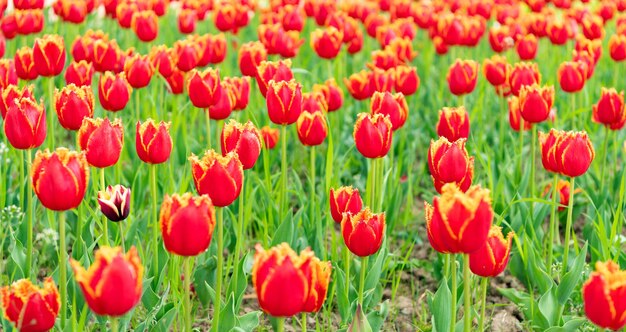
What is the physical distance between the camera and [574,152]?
132 inches

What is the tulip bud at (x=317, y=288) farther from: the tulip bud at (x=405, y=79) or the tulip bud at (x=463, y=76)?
the tulip bud at (x=405, y=79)

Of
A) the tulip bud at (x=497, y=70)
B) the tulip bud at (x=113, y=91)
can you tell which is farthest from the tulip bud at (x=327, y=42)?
the tulip bud at (x=113, y=91)

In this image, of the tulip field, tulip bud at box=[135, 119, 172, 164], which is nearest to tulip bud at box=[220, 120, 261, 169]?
the tulip field

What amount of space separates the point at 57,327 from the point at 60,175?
93 centimetres

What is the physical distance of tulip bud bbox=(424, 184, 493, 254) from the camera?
2.28 meters

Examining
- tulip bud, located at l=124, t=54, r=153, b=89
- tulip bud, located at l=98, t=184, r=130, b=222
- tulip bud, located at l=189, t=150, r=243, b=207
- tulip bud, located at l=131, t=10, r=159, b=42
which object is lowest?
tulip bud, located at l=98, t=184, r=130, b=222

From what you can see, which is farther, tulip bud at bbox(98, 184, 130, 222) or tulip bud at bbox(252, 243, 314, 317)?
tulip bud at bbox(98, 184, 130, 222)

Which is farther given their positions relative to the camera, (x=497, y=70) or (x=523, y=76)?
(x=497, y=70)

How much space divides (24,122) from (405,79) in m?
2.54

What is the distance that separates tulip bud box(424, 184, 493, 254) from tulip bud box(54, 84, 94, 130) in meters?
1.75

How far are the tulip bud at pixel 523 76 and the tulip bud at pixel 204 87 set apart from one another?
1.67 m

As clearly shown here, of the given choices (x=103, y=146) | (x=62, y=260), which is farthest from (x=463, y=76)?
(x=62, y=260)

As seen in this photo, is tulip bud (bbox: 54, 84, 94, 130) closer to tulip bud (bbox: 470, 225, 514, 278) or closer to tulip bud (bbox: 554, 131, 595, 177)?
tulip bud (bbox: 470, 225, 514, 278)

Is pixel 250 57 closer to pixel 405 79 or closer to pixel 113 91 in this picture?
pixel 405 79
